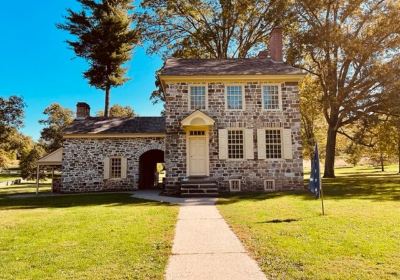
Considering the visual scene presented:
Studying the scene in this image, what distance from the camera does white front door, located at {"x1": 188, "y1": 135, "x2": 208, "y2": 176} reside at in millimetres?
17328

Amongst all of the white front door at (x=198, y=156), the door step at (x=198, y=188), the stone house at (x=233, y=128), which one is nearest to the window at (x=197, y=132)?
the stone house at (x=233, y=128)

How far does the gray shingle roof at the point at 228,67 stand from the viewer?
1762 cm

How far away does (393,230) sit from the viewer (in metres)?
7.51

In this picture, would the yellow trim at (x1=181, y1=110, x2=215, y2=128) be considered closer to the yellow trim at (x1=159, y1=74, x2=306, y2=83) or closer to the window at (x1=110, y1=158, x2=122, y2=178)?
the yellow trim at (x1=159, y1=74, x2=306, y2=83)

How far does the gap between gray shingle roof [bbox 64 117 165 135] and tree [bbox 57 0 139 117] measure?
797cm

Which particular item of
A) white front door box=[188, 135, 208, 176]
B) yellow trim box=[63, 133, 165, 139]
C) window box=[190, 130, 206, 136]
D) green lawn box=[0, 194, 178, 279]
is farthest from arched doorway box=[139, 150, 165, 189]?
green lawn box=[0, 194, 178, 279]

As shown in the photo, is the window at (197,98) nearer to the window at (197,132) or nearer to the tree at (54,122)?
the window at (197,132)

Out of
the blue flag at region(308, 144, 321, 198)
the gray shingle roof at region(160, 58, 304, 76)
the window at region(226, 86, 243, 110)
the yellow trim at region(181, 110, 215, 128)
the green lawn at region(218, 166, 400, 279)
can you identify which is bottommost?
the green lawn at region(218, 166, 400, 279)

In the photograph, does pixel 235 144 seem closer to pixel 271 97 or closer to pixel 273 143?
pixel 273 143

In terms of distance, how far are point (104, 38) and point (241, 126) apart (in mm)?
18916

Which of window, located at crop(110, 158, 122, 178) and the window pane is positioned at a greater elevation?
the window pane

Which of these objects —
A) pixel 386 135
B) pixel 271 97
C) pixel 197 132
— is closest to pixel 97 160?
pixel 197 132

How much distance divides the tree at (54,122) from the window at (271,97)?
32653mm

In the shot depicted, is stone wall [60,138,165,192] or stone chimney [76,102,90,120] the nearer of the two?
stone wall [60,138,165,192]
